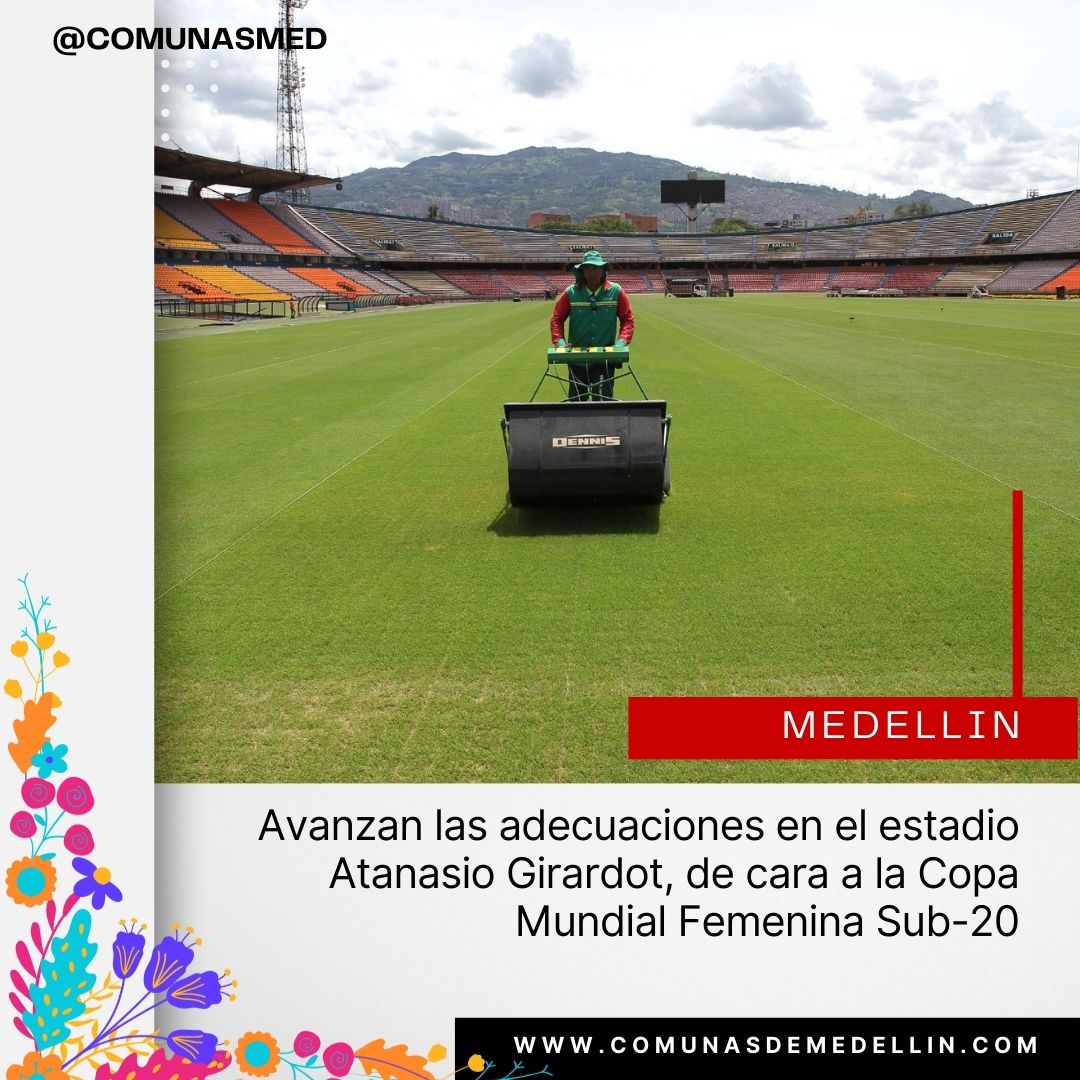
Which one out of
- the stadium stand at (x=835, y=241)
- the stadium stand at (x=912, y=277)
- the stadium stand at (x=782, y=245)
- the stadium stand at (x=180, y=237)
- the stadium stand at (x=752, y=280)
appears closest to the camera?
the stadium stand at (x=180, y=237)

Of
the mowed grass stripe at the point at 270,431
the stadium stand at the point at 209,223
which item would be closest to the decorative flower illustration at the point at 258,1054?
the mowed grass stripe at the point at 270,431

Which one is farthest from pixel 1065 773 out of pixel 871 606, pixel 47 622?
pixel 47 622

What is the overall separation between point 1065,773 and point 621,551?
3412 mm

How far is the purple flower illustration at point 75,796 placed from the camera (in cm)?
321

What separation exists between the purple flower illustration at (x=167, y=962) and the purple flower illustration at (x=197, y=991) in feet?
0.10

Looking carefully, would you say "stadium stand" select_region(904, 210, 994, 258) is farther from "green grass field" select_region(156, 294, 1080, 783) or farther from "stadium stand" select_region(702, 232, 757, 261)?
"green grass field" select_region(156, 294, 1080, 783)

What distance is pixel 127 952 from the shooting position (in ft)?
9.75

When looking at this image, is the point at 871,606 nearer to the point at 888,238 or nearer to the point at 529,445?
the point at 529,445

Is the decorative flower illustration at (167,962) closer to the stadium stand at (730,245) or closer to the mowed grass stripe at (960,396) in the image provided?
the mowed grass stripe at (960,396)

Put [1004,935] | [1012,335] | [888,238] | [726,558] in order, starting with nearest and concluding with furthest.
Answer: [1004,935] → [726,558] → [1012,335] → [888,238]

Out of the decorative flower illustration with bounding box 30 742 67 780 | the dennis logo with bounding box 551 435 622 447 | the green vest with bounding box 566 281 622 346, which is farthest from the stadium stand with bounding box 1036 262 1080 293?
the decorative flower illustration with bounding box 30 742 67 780

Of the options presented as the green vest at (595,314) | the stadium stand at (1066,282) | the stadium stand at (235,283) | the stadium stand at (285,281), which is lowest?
the green vest at (595,314)

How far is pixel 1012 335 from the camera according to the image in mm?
29078

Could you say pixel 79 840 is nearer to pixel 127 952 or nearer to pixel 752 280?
pixel 127 952
